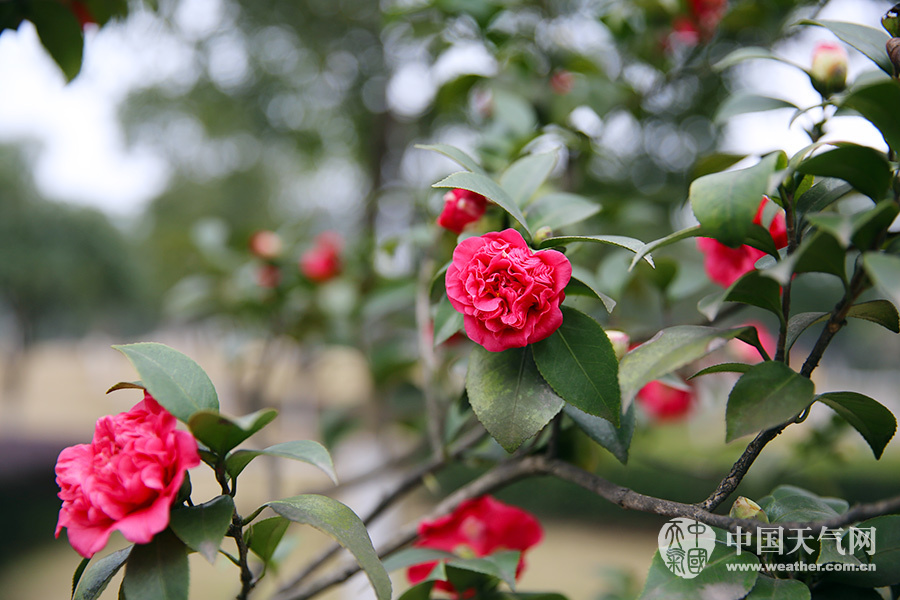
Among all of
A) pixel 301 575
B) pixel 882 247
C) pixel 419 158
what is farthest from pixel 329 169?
pixel 882 247

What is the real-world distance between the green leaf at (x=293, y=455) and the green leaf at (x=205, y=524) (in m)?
0.03

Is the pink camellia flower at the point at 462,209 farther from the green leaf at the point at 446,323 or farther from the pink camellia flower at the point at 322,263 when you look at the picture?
the pink camellia flower at the point at 322,263

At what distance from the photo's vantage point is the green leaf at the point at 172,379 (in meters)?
0.47

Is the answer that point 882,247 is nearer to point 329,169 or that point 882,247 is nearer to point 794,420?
point 794,420

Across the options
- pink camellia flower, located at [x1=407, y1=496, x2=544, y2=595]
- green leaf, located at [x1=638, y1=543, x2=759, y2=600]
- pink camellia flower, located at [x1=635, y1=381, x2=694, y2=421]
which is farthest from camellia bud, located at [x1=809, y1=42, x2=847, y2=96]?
pink camellia flower, located at [x1=635, y1=381, x2=694, y2=421]

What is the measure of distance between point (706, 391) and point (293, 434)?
7.53m

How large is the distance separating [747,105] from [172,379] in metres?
0.74

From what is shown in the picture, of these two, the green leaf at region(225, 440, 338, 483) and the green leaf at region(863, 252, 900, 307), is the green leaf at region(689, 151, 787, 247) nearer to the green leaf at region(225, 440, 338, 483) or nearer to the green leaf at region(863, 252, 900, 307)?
the green leaf at region(863, 252, 900, 307)

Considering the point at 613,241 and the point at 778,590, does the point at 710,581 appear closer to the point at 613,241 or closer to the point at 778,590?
the point at 778,590

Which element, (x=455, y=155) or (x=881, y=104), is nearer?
(x=881, y=104)

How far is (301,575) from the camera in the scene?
0.82 m

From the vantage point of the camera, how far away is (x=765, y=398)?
18.2 inches

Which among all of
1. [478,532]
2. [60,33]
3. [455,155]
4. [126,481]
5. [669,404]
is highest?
[60,33]

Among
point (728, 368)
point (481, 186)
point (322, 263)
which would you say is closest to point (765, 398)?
point (728, 368)
